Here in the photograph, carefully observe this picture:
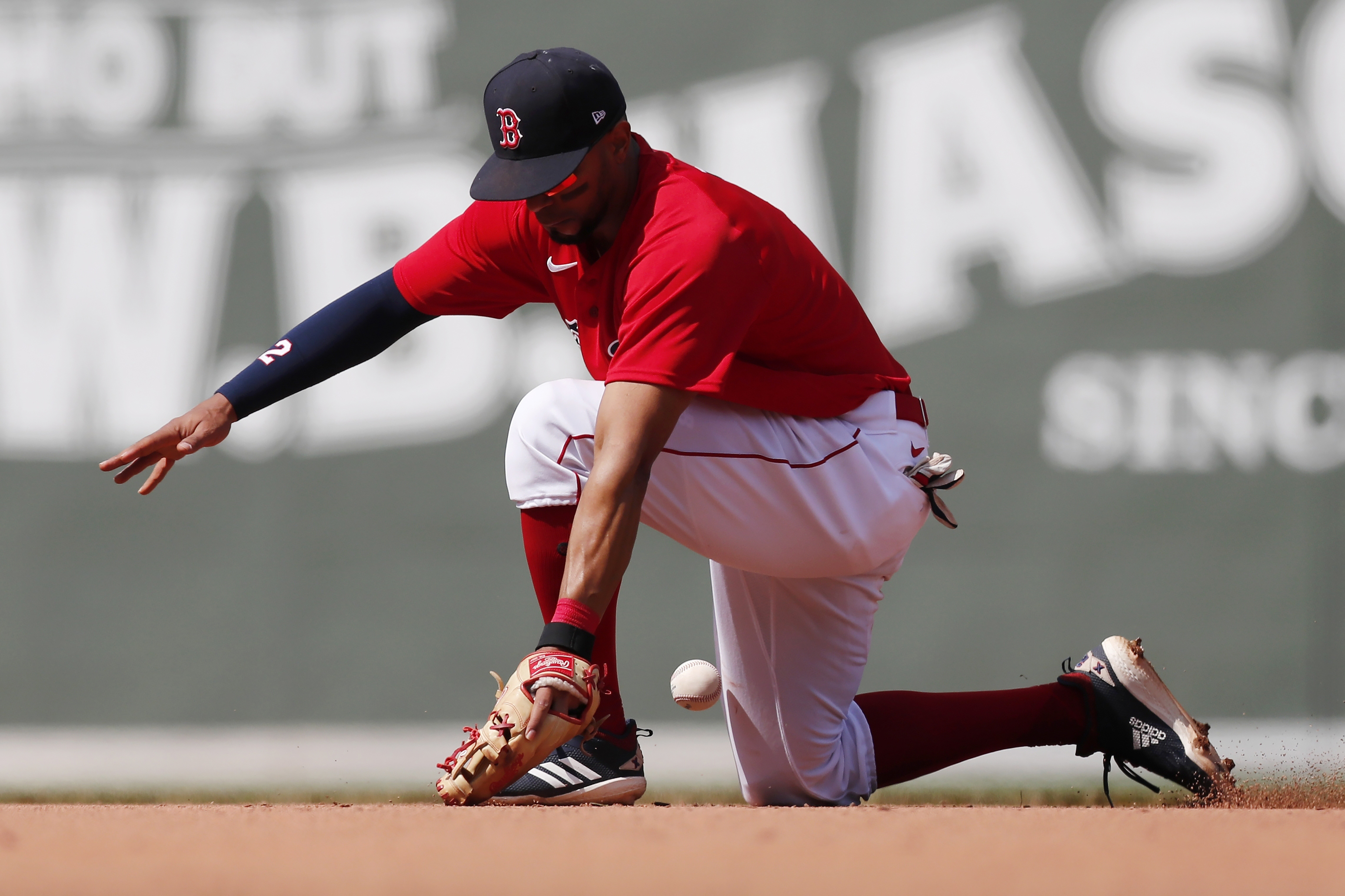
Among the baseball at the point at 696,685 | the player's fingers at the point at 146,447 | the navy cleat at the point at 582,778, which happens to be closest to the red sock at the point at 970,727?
the baseball at the point at 696,685

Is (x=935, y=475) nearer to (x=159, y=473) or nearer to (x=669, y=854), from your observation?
(x=669, y=854)

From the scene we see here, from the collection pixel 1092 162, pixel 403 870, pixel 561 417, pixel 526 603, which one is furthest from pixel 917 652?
pixel 403 870

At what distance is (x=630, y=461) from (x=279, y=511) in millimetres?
1925

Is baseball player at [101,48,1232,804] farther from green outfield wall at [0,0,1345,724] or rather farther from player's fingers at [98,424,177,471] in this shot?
green outfield wall at [0,0,1345,724]

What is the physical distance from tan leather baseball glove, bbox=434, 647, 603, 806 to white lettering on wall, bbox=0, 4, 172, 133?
2.37 meters

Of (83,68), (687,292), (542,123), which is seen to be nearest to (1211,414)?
(687,292)

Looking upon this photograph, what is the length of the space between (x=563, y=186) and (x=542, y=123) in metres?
0.10

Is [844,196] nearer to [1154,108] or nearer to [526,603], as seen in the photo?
[1154,108]

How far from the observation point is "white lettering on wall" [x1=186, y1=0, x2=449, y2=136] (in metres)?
3.40

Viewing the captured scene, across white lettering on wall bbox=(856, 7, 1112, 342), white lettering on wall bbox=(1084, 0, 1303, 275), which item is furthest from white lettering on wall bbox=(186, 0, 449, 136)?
white lettering on wall bbox=(1084, 0, 1303, 275)

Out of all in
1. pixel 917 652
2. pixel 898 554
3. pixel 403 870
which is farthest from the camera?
pixel 917 652

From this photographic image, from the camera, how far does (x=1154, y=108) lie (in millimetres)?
3316

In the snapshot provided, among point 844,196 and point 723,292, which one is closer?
point 723,292

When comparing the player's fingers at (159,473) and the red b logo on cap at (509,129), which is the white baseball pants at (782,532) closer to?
the red b logo on cap at (509,129)
